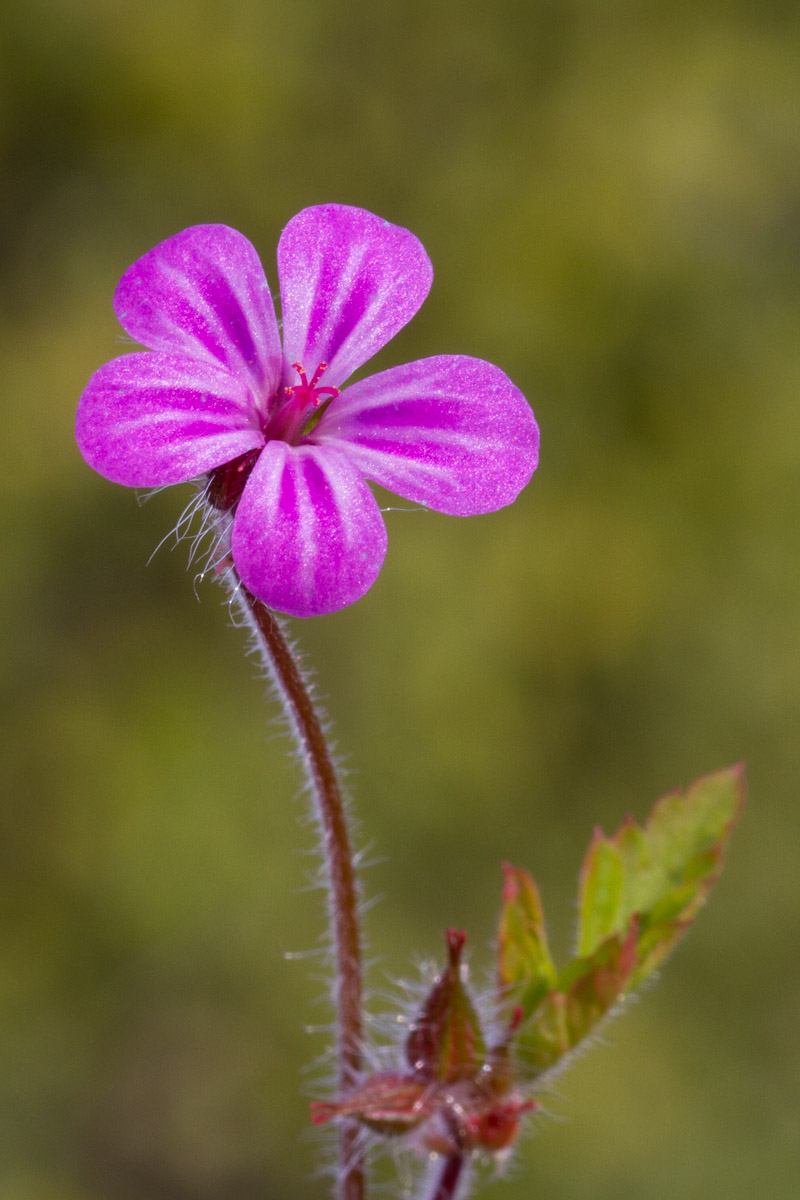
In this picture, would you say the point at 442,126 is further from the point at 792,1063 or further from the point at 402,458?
the point at 792,1063

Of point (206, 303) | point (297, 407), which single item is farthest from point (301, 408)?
point (206, 303)

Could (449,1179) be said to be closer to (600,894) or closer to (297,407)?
(600,894)

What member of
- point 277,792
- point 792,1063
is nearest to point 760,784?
point 792,1063

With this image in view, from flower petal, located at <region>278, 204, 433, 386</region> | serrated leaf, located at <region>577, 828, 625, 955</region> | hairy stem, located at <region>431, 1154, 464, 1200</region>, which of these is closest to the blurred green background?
serrated leaf, located at <region>577, 828, 625, 955</region>

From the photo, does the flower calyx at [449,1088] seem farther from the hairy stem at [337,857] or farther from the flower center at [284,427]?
the flower center at [284,427]

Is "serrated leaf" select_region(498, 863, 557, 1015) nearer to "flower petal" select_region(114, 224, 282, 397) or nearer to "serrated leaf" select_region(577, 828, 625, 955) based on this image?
"serrated leaf" select_region(577, 828, 625, 955)

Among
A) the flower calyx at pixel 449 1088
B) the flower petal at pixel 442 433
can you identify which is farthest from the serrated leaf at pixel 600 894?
the flower petal at pixel 442 433
